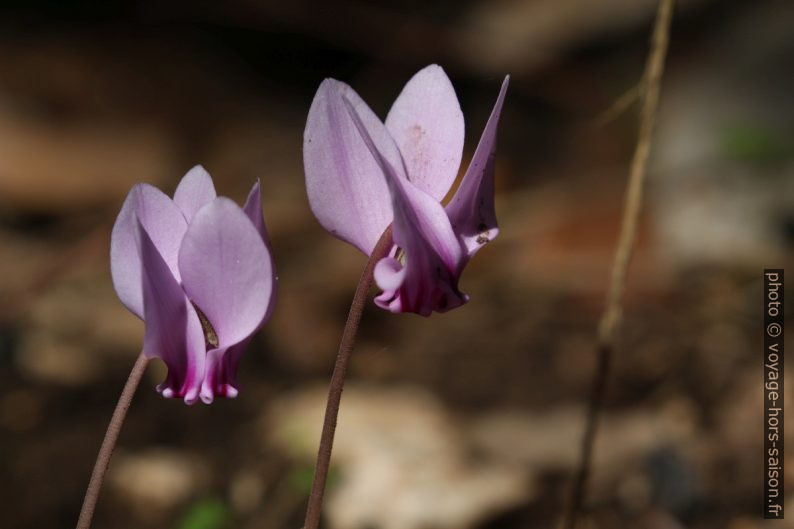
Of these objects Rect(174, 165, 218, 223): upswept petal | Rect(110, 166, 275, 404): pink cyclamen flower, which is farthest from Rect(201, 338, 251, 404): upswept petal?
Rect(174, 165, 218, 223): upswept petal

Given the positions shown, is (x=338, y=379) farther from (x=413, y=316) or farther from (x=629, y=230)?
(x=413, y=316)

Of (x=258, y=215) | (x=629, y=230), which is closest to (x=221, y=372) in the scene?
(x=258, y=215)

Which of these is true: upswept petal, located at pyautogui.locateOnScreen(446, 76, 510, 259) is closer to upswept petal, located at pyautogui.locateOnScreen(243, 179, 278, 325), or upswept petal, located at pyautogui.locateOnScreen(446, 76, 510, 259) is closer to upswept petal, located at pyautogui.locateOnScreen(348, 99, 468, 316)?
upswept petal, located at pyautogui.locateOnScreen(348, 99, 468, 316)

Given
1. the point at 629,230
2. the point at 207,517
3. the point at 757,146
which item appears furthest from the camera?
the point at 757,146

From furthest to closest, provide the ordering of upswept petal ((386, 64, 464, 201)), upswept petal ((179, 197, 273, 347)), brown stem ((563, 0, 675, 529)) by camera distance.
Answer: brown stem ((563, 0, 675, 529)), upswept petal ((386, 64, 464, 201)), upswept petal ((179, 197, 273, 347))

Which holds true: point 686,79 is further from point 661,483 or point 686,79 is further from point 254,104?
point 661,483

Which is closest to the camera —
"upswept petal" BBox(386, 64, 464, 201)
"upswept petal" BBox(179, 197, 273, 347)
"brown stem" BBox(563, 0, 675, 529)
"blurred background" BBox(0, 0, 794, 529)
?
"upswept petal" BBox(179, 197, 273, 347)

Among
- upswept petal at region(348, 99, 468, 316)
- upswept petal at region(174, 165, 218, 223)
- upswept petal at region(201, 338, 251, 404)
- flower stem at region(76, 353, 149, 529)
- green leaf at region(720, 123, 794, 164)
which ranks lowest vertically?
flower stem at region(76, 353, 149, 529)
